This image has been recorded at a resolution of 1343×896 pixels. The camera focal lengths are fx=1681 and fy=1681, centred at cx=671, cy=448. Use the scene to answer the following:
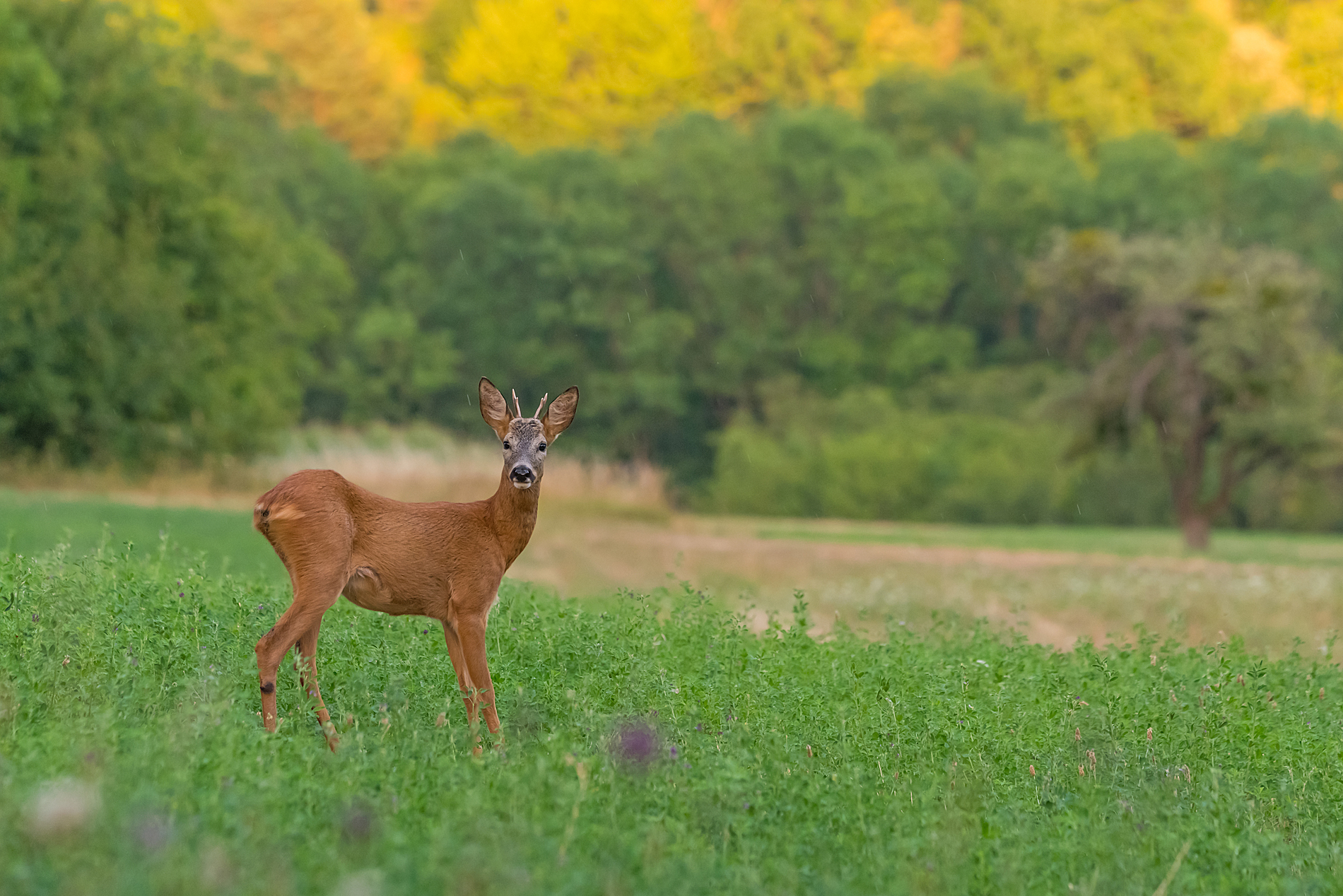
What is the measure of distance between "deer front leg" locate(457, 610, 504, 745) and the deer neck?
33 cm

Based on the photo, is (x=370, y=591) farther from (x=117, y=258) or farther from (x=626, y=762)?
(x=117, y=258)

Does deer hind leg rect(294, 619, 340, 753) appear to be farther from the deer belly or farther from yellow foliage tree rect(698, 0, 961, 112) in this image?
yellow foliage tree rect(698, 0, 961, 112)

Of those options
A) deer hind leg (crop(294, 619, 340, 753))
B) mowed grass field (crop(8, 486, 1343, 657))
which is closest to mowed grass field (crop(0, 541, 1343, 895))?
deer hind leg (crop(294, 619, 340, 753))

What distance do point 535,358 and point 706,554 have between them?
31.9 meters

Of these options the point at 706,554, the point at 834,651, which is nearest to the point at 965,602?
the point at 706,554

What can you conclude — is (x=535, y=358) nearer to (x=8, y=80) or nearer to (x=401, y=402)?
Answer: (x=401, y=402)

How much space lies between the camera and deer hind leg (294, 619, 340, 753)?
255 inches

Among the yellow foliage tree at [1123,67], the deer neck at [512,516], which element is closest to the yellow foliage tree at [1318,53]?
the yellow foliage tree at [1123,67]

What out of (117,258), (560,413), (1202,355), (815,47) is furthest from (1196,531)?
(815,47)

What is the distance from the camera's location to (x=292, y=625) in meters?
6.55

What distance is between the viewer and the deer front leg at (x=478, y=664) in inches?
266

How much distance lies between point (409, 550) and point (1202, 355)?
74.5 feet

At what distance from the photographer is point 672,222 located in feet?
185

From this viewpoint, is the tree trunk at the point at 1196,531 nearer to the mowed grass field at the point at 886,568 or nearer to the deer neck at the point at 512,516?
the mowed grass field at the point at 886,568
